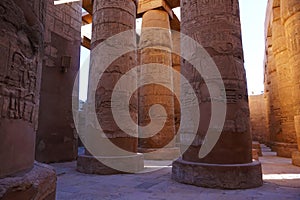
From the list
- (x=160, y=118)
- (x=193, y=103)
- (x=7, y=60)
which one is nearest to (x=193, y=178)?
(x=193, y=103)

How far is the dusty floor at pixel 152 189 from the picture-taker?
311 centimetres

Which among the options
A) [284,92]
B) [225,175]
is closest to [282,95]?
[284,92]

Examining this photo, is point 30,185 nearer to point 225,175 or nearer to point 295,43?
point 225,175

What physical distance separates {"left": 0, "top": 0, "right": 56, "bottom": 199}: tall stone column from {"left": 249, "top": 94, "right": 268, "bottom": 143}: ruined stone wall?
1561 centimetres

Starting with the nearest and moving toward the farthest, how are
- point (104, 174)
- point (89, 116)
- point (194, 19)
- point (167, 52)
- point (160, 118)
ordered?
point (194, 19)
point (104, 174)
point (89, 116)
point (160, 118)
point (167, 52)

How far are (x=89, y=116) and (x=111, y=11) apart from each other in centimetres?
254

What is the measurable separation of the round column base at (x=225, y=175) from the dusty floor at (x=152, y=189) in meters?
0.12

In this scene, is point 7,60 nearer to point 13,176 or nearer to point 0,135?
point 0,135

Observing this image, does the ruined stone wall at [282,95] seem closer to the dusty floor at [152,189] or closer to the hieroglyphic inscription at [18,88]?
the dusty floor at [152,189]

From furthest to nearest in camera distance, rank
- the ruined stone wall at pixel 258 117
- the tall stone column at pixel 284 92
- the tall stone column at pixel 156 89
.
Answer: the ruined stone wall at pixel 258 117 → the tall stone column at pixel 156 89 → the tall stone column at pixel 284 92

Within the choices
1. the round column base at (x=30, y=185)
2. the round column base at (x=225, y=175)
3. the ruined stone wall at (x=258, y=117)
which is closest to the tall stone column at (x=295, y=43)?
the round column base at (x=225, y=175)

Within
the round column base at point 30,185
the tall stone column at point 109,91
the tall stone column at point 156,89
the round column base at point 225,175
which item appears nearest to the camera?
the round column base at point 30,185

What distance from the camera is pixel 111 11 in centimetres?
556

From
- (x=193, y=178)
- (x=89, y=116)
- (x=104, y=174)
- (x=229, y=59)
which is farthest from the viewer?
(x=89, y=116)
